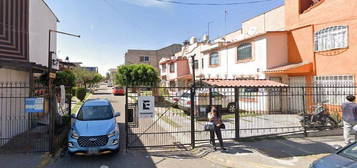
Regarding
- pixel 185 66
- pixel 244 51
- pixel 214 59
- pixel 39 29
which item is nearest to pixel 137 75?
pixel 214 59

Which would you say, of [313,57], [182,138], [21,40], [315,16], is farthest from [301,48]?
[21,40]

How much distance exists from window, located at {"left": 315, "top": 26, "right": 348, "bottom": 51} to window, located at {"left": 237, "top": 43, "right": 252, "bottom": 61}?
468 cm

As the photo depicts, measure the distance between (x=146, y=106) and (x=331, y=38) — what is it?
39.8 feet

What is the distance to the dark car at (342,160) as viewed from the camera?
3.69m

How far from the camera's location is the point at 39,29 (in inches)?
472

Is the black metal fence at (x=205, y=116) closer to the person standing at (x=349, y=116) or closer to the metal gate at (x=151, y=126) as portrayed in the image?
the metal gate at (x=151, y=126)

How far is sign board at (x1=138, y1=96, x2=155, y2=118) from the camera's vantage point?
7602mm

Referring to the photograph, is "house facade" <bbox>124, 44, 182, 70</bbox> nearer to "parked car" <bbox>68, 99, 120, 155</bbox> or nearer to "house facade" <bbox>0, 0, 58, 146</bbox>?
"house facade" <bbox>0, 0, 58, 146</bbox>

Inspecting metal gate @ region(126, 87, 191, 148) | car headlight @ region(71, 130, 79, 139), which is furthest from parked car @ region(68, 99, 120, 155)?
metal gate @ region(126, 87, 191, 148)

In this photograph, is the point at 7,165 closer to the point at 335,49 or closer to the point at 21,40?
the point at 21,40

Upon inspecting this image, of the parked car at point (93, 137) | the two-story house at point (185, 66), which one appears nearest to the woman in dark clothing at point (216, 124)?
the parked car at point (93, 137)

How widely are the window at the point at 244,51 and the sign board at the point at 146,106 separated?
12.2 meters

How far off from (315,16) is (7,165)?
1705 centimetres

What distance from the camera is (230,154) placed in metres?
6.89
